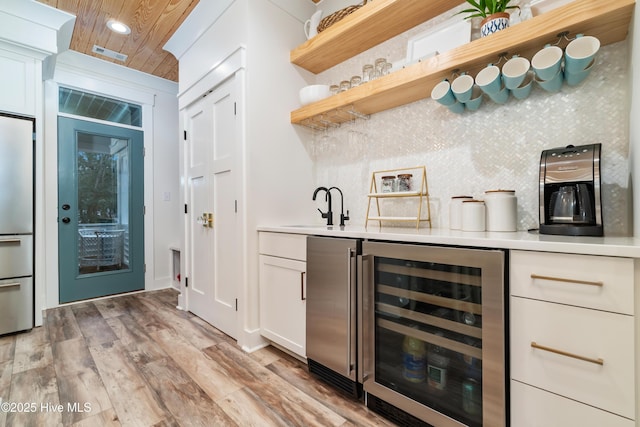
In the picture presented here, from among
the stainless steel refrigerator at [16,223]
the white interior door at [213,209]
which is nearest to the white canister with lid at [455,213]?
the white interior door at [213,209]

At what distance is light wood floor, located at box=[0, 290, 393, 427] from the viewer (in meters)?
1.40

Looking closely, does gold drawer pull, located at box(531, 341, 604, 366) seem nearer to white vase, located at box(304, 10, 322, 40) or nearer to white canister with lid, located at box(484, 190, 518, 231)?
white canister with lid, located at box(484, 190, 518, 231)

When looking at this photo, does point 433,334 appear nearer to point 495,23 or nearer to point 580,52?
point 580,52

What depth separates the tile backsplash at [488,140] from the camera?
Result: 4.24ft

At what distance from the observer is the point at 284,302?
6.35ft

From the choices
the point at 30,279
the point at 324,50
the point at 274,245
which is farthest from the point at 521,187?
the point at 30,279

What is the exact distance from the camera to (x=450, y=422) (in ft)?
3.83

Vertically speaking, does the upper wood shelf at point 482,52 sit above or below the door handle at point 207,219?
above

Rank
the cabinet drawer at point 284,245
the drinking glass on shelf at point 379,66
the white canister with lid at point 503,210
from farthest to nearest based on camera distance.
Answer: the drinking glass on shelf at point 379,66 → the cabinet drawer at point 284,245 → the white canister with lid at point 503,210

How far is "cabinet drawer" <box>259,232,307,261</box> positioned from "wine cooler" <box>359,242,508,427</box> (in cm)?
48

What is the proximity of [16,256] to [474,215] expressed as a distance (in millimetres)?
3520

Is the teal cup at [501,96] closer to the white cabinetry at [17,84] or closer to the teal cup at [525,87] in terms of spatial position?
the teal cup at [525,87]

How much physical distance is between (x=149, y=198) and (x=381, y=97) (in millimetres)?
3297

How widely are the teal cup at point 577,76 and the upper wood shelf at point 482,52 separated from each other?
5.6 inches
